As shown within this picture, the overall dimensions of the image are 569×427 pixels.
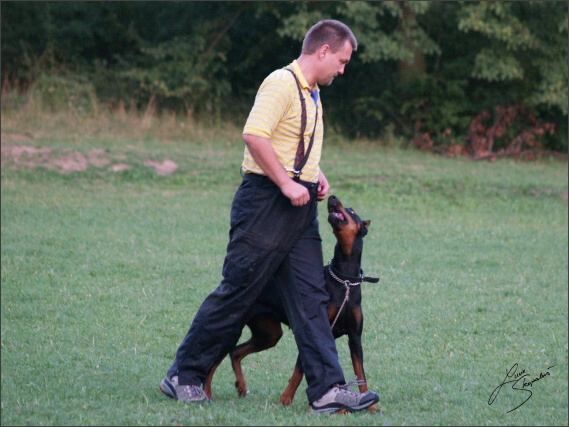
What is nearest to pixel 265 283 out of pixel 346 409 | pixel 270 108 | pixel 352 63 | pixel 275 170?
pixel 275 170

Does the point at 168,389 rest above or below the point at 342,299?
below

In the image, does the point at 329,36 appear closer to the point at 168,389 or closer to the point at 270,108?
the point at 270,108

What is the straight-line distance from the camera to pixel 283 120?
14.8 feet

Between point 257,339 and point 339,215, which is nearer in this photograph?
point 339,215

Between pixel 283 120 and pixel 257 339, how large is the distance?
1.34 m

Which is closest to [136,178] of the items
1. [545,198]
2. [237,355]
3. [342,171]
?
[342,171]

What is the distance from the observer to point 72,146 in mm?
15914

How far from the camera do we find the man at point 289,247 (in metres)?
4.52

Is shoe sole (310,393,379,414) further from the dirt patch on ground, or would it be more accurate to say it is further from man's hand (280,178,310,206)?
the dirt patch on ground

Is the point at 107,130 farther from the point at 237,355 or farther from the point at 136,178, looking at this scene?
the point at 237,355

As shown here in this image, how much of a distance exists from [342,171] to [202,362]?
11.5 meters

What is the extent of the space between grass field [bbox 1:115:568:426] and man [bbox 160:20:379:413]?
0.23 m

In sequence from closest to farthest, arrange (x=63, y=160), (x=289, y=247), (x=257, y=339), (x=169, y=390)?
(x=289, y=247)
(x=169, y=390)
(x=257, y=339)
(x=63, y=160)

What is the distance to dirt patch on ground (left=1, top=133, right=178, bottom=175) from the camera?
14664 mm
